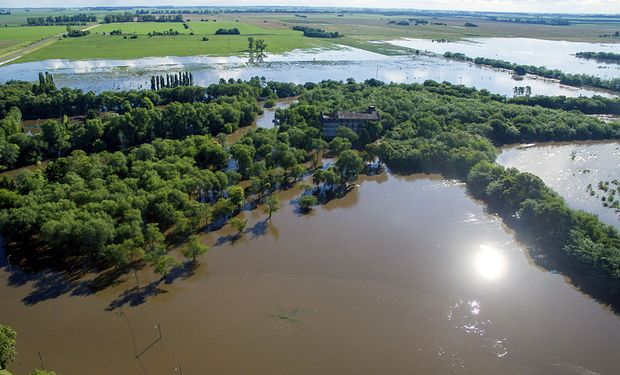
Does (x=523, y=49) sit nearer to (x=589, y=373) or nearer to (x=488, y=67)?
(x=488, y=67)

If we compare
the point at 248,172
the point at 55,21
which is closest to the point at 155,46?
the point at 55,21

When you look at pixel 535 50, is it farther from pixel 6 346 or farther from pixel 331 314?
pixel 6 346

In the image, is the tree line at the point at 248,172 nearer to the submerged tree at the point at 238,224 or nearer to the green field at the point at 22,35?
the submerged tree at the point at 238,224

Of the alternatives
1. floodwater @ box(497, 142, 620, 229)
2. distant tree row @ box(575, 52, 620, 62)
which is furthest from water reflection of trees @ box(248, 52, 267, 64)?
distant tree row @ box(575, 52, 620, 62)

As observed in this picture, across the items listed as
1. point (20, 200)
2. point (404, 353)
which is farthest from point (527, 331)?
point (20, 200)

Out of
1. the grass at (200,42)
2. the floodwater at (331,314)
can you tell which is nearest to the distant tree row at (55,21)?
the grass at (200,42)
